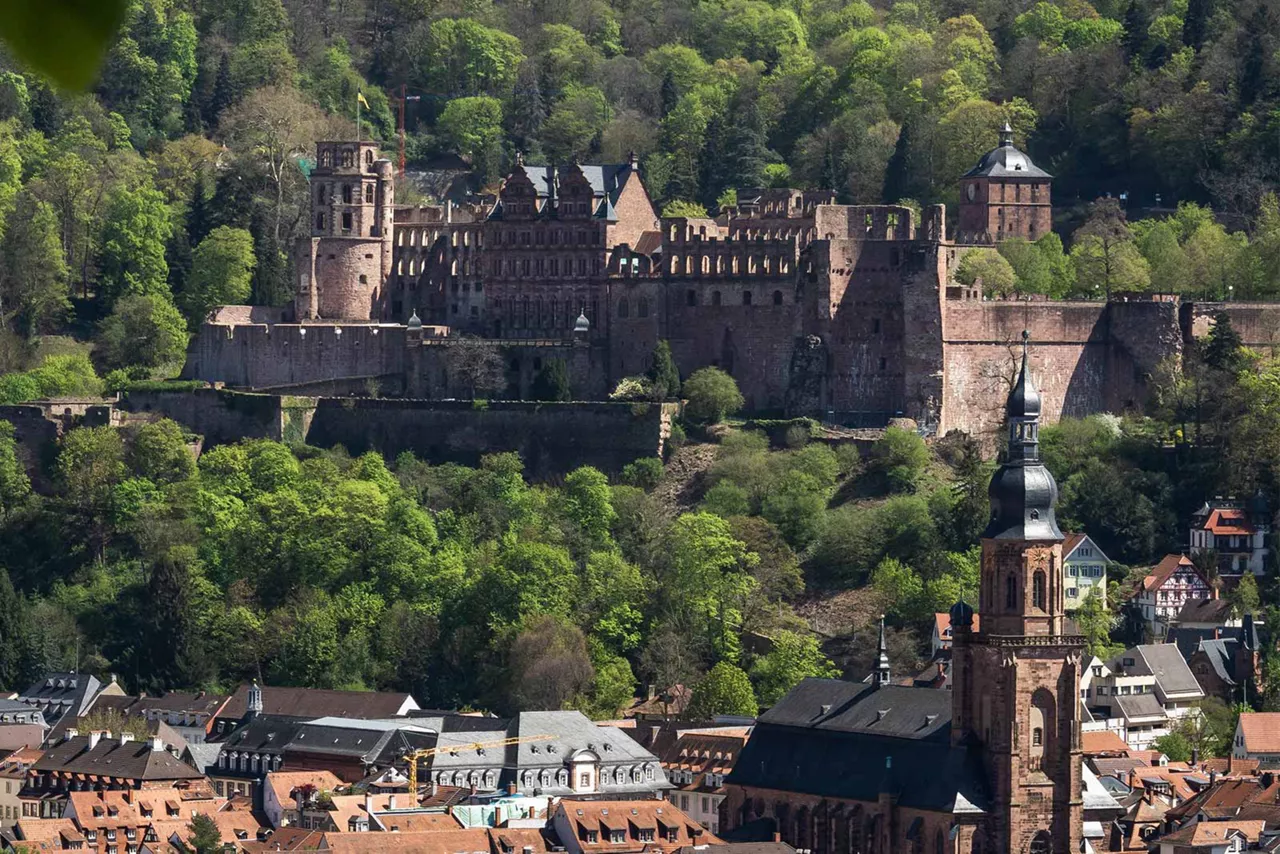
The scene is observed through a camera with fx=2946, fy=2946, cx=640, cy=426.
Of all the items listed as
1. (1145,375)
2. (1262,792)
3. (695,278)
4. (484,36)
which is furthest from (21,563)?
(484,36)

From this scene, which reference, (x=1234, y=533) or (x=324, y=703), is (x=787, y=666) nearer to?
(x=324, y=703)

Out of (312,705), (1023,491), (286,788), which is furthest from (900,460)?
(286,788)

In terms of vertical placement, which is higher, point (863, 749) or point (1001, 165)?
point (1001, 165)

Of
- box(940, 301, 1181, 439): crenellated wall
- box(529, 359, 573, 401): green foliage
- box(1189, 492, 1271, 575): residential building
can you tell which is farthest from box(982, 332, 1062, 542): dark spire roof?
box(529, 359, 573, 401): green foliage

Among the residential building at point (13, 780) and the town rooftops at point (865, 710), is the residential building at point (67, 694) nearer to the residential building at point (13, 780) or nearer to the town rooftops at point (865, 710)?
the residential building at point (13, 780)

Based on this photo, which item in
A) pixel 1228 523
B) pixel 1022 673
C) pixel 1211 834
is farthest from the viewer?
pixel 1228 523

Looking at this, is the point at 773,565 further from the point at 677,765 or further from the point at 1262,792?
the point at 1262,792

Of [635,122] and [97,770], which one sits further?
[635,122]
